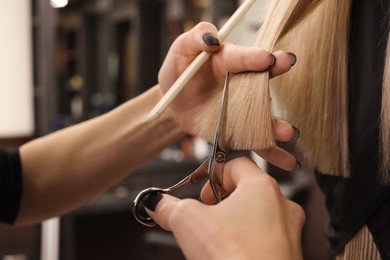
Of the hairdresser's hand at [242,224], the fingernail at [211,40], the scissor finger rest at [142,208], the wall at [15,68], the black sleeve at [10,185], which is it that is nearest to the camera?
the hairdresser's hand at [242,224]

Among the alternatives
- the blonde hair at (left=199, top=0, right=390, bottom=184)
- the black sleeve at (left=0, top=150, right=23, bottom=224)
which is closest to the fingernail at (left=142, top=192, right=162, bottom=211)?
the blonde hair at (left=199, top=0, right=390, bottom=184)

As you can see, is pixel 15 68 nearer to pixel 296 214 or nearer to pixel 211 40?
pixel 211 40

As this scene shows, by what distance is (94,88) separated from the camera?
2.76 metres

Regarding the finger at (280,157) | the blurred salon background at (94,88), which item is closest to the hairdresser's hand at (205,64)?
the finger at (280,157)

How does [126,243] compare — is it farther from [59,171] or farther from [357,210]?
[357,210]

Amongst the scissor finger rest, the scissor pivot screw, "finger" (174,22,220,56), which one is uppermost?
"finger" (174,22,220,56)

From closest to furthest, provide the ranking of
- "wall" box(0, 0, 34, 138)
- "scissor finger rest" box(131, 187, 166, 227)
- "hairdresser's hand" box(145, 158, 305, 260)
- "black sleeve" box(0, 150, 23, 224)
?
"hairdresser's hand" box(145, 158, 305, 260) → "scissor finger rest" box(131, 187, 166, 227) → "black sleeve" box(0, 150, 23, 224) → "wall" box(0, 0, 34, 138)

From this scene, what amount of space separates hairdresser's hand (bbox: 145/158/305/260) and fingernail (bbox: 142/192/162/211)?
2 centimetres

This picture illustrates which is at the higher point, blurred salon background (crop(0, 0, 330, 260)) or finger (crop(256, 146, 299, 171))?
finger (crop(256, 146, 299, 171))

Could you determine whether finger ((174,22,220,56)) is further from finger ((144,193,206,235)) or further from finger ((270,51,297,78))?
finger ((144,193,206,235))

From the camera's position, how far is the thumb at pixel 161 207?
510 millimetres

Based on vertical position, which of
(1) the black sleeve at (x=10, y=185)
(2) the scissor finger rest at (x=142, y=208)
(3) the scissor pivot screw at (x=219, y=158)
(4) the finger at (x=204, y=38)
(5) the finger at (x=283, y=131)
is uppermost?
(4) the finger at (x=204, y=38)

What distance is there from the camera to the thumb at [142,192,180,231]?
51cm

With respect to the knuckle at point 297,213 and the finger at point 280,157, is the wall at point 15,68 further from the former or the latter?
the knuckle at point 297,213
